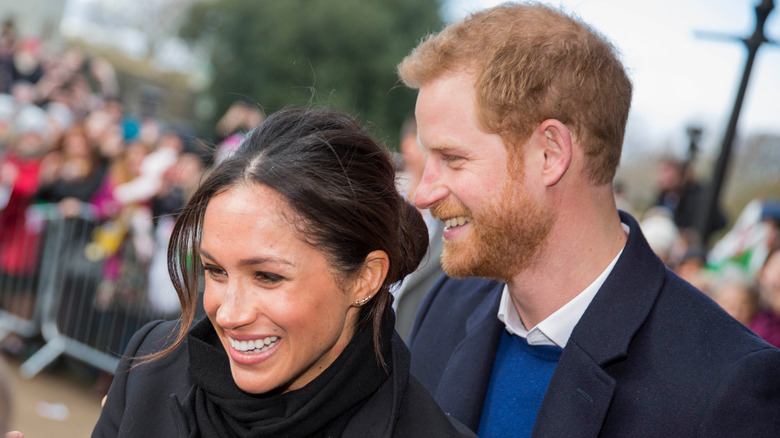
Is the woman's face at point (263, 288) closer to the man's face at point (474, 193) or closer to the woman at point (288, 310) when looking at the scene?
the woman at point (288, 310)

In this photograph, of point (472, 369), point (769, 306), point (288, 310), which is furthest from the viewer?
point (769, 306)

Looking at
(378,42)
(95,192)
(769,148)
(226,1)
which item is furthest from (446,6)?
(95,192)

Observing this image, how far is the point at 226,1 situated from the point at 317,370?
2738cm

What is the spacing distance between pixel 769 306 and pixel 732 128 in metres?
1.35

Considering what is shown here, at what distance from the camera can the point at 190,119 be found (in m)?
31.0

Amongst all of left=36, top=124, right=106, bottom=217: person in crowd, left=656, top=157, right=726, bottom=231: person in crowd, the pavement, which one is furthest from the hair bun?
left=656, top=157, right=726, bottom=231: person in crowd

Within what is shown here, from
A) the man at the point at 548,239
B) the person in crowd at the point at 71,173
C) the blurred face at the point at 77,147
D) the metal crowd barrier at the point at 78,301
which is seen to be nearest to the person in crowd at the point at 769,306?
the man at the point at 548,239

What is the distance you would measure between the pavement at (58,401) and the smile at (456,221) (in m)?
4.41

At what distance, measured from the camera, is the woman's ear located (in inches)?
93.2

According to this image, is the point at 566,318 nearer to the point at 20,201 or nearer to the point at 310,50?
the point at 20,201


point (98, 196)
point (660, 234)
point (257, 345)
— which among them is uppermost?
point (257, 345)

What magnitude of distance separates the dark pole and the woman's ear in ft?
10.9

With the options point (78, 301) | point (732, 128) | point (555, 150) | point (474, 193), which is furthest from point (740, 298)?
point (78, 301)

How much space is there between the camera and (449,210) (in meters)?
2.56
